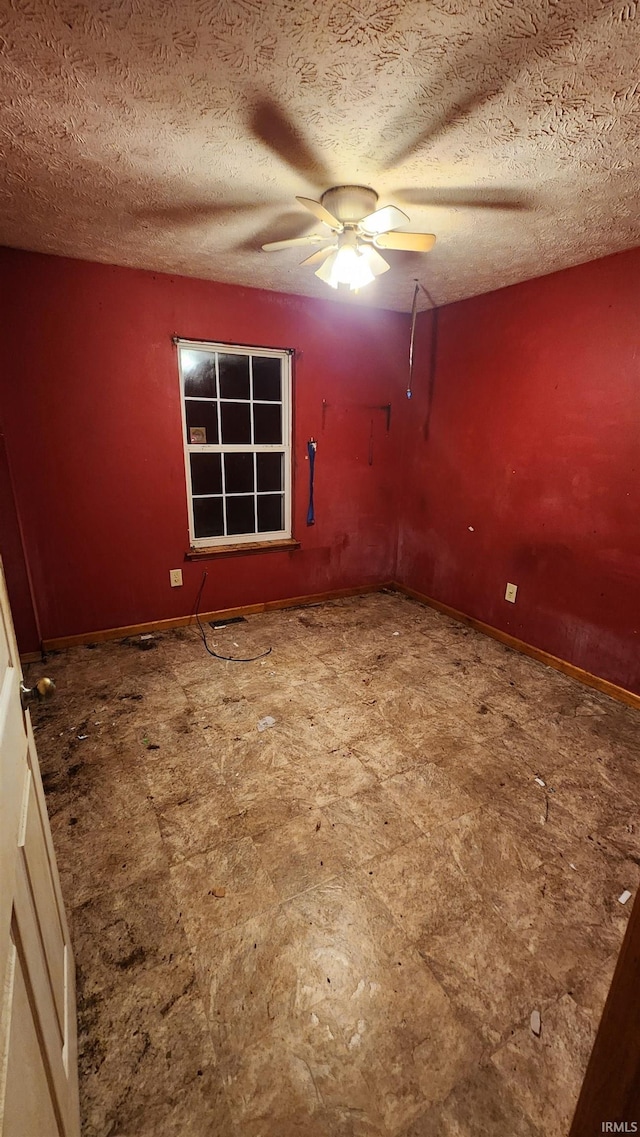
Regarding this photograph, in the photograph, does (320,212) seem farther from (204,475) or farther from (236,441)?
(204,475)

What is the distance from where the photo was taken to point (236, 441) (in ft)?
11.6

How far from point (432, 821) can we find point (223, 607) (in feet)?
7.82

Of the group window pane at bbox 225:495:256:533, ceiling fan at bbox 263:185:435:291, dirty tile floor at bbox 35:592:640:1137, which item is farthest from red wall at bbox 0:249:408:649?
ceiling fan at bbox 263:185:435:291

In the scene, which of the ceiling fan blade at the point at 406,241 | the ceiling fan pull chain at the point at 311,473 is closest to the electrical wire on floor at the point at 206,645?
the ceiling fan pull chain at the point at 311,473

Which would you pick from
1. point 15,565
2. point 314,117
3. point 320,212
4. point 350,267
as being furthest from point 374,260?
point 15,565

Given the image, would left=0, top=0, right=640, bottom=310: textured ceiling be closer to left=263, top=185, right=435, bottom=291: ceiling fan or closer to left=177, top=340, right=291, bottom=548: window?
left=263, top=185, right=435, bottom=291: ceiling fan

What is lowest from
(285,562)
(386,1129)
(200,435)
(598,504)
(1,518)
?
(386,1129)

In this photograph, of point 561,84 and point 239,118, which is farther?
point 239,118

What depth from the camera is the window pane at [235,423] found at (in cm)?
347

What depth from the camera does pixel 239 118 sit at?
1523 mm

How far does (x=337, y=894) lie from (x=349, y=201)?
2.71 metres

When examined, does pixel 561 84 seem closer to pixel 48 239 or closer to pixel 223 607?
pixel 48 239

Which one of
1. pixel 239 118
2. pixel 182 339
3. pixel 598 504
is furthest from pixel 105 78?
pixel 598 504

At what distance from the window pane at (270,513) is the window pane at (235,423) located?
20.6 inches
